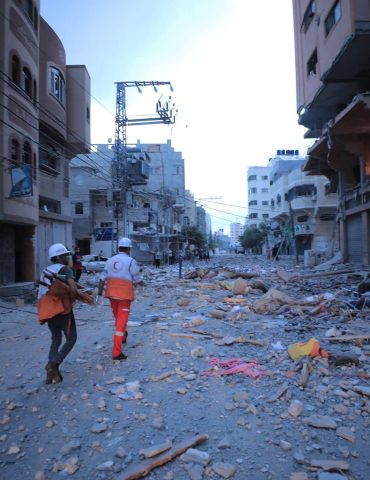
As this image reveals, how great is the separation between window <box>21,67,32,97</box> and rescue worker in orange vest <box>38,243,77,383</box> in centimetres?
1399

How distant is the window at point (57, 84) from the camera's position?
70.2 feet

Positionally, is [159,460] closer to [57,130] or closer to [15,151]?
[15,151]

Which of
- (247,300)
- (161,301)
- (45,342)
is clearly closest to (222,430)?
(45,342)

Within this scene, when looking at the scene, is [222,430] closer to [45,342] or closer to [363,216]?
[45,342]

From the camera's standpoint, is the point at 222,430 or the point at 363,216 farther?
the point at 363,216

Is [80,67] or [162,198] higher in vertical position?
[80,67]

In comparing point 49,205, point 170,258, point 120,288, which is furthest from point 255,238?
point 120,288

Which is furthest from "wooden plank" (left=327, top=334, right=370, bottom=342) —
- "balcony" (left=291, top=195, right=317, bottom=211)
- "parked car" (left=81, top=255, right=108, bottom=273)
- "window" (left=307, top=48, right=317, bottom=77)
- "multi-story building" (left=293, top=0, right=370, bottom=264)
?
"balcony" (left=291, top=195, right=317, bottom=211)

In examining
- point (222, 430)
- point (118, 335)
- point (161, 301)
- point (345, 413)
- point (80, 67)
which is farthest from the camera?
point (80, 67)

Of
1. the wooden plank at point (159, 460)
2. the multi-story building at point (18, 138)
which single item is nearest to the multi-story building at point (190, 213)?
the multi-story building at point (18, 138)

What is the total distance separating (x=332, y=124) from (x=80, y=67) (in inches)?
587

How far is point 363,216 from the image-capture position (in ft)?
71.3

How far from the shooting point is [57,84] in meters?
22.4

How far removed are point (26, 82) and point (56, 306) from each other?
15.4 meters
